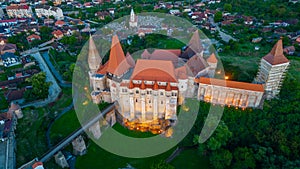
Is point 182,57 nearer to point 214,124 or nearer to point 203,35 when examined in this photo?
point 214,124

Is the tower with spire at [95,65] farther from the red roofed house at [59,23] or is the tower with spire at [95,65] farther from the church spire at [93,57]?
the red roofed house at [59,23]

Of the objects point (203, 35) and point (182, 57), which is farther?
point (203, 35)

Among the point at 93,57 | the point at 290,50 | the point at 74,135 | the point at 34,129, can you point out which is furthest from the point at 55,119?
the point at 290,50

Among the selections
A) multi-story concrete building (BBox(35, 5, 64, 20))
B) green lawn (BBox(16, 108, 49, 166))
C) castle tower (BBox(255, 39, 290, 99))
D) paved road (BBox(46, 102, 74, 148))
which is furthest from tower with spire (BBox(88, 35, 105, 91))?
multi-story concrete building (BBox(35, 5, 64, 20))

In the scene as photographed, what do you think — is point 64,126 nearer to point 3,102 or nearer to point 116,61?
point 116,61

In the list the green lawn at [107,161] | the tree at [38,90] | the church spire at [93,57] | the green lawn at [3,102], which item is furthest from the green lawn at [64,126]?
the green lawn at [3,102]

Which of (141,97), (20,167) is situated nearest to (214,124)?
(141,97)
